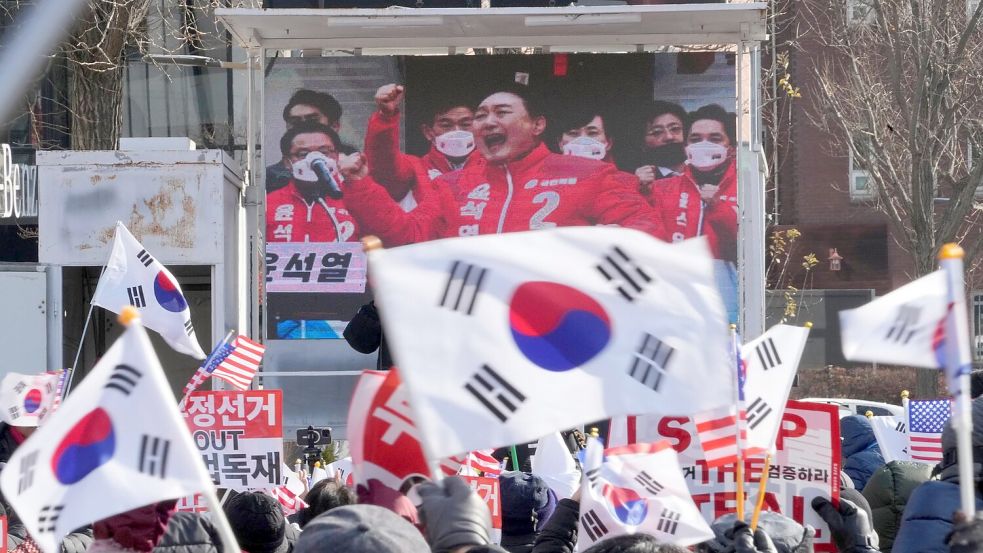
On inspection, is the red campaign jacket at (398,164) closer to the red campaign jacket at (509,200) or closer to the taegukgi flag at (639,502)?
the red campaign jacket at (509,200)

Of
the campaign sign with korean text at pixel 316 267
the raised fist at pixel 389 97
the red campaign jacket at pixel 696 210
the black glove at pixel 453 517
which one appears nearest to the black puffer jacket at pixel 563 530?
the black glove at pixel 453 517

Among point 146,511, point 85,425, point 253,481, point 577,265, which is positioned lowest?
point 253,481

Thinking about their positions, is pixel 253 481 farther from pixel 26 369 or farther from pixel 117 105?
pixel 117 105

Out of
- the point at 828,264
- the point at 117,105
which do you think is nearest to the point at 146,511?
the point at 117,105

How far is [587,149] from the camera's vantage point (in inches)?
552

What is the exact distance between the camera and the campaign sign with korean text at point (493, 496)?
564 cm

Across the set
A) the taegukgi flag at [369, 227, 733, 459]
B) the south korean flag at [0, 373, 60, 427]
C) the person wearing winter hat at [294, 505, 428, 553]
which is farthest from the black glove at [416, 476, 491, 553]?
the south korean flag at [0, 373, 60, 427]

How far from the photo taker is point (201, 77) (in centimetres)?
1927

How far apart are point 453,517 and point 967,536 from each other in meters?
1.15

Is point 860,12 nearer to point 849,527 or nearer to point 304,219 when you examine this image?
point 304,219

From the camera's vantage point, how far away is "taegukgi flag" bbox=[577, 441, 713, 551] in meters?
4.33

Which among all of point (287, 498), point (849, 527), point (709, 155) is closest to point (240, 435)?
point (287, 498)

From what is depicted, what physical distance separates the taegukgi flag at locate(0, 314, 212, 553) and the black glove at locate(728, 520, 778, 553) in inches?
58.2

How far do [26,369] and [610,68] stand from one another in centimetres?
639
